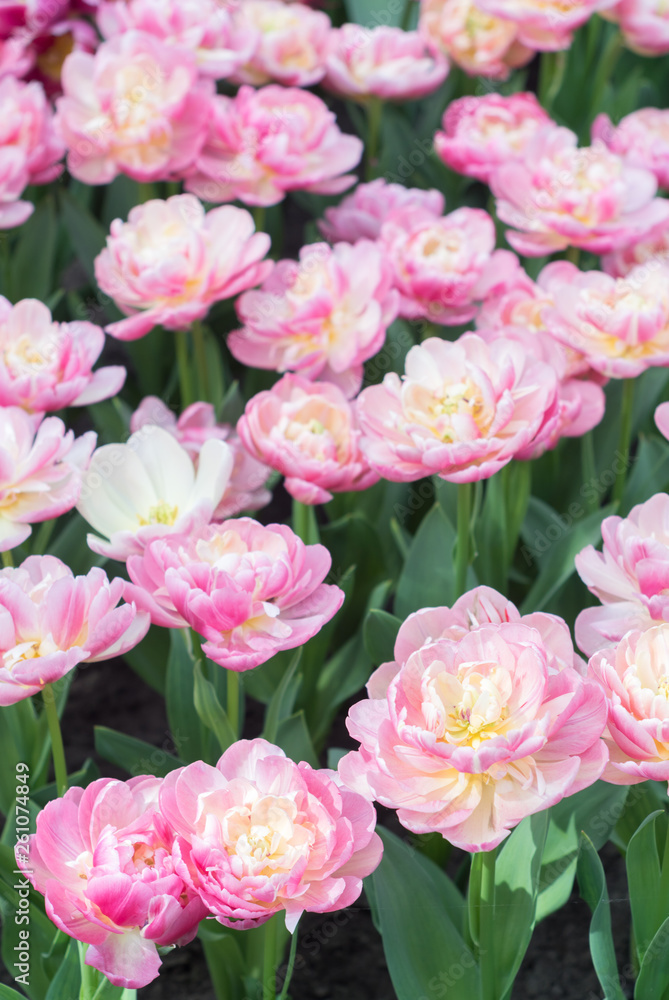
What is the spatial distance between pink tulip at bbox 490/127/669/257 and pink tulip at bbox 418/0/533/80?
0.39 metres

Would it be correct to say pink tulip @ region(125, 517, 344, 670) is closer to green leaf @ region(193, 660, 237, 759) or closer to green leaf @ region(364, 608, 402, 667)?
green leaf @ region(193, 660, 237, 759)

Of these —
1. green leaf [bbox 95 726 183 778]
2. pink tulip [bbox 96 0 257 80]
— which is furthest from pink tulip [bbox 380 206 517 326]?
green leaf [bbox 95 726 183 778]

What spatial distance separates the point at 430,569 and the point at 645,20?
3.38ft

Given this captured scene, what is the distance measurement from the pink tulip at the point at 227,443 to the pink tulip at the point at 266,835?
40cm

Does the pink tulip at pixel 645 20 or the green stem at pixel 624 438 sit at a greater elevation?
the pink tulip at pixel 645 20

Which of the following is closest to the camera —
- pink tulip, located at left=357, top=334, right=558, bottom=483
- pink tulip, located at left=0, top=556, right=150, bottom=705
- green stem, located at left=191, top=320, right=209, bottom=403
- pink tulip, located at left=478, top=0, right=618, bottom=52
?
pink tulip, located at left=0, top=556, right=150, bottom=705

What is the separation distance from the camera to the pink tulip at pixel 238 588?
820mm

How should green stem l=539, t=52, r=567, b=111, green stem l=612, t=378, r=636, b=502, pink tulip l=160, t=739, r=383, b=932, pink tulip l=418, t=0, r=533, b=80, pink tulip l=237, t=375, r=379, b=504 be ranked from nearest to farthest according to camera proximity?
pink tulip l=160, t=739, r=383, b=932 → pink tulip l=237, t=375, r=379, b=504 → green stem l=612, t=378, r=636, b=502 → pink tulip l=418, t=0, r=533, b=80 → green stem l=539, t=52, r=567, b=111

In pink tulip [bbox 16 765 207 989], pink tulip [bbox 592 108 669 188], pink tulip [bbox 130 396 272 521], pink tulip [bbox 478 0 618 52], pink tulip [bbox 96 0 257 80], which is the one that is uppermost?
pink tulip [bbox 478 0 618 52]

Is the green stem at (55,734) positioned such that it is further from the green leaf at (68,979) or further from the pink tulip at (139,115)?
A: the pink tulip at (139,115)

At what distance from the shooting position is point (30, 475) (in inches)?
38.4

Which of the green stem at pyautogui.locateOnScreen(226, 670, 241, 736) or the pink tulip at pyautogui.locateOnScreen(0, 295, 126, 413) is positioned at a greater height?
the pink tulip at pyautogui.locateOnScreen(0, 295, 126, 413)

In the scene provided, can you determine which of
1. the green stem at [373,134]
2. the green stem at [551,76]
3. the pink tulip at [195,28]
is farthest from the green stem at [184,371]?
the green stem at [551,76]

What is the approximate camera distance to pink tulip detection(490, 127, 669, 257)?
1.34 metres
